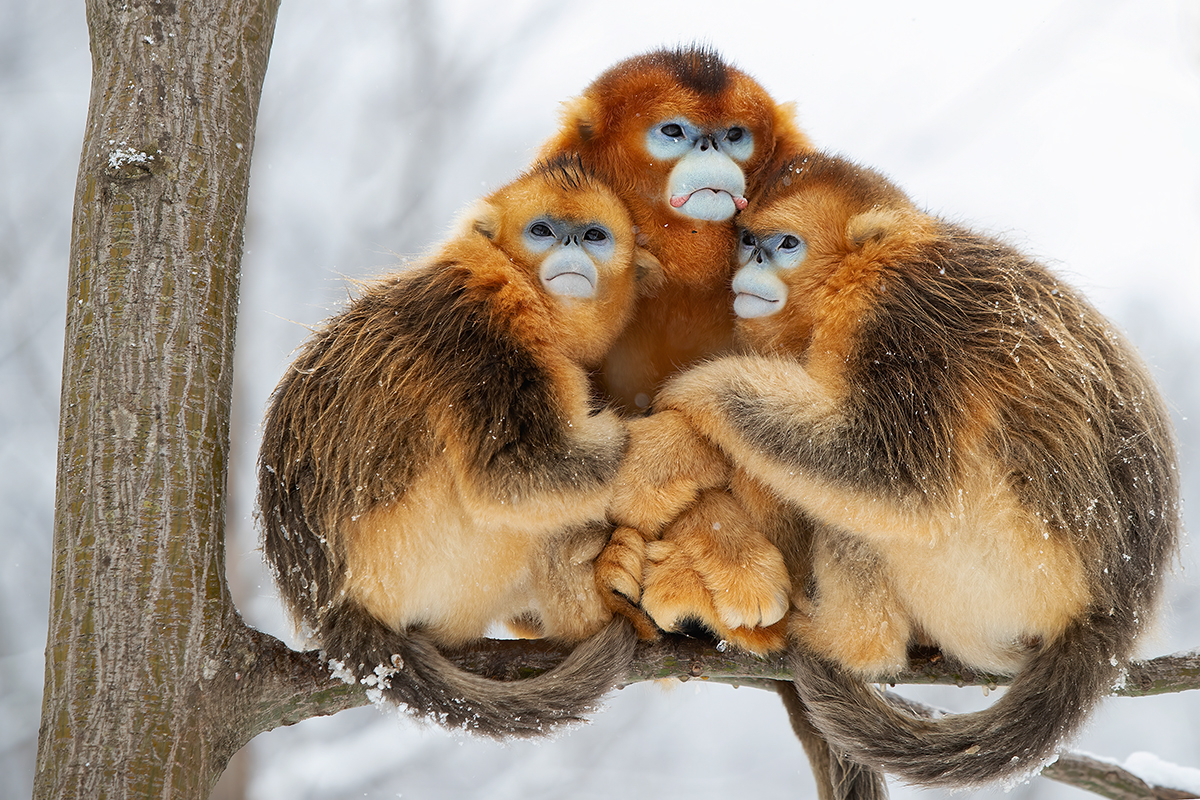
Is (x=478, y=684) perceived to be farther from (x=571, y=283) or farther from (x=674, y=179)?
(x=674, y=179)

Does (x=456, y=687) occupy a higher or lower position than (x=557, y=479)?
lower

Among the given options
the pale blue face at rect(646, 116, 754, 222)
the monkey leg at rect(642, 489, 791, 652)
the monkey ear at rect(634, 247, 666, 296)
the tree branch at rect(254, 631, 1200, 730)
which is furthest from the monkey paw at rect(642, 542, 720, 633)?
the pale blue face at rect(646, 116, 754, 222)

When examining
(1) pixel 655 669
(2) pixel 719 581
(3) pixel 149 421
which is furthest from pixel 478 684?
(3) pixel 149 421

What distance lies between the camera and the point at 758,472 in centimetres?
246

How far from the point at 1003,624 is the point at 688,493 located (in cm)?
89

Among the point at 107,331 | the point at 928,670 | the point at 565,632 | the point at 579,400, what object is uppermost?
the point at 107,331

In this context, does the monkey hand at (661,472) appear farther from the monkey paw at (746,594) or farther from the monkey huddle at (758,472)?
the monkey paw at (746,594)

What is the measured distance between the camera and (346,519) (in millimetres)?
2494

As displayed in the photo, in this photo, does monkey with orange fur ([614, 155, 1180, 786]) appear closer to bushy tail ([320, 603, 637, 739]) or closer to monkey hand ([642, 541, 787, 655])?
monkey hand ([642, 541, 787, 655])

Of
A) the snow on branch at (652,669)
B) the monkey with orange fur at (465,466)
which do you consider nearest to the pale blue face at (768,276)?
the monkey with orange fur at (465,466)

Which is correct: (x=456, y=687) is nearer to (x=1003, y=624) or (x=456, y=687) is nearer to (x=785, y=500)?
(x=785, y=500)

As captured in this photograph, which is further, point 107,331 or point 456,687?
point 456,687

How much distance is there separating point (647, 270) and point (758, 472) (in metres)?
0.69

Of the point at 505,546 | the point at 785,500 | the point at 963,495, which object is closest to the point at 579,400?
the point at 505,546
